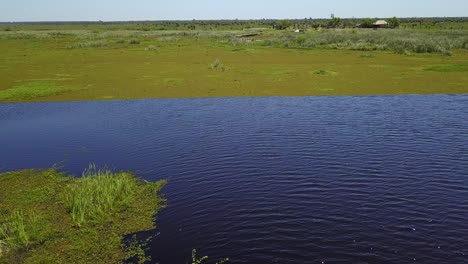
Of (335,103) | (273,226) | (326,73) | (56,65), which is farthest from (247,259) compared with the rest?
(56,65)

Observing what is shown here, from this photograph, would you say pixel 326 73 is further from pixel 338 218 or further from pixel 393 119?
pixel 338 218

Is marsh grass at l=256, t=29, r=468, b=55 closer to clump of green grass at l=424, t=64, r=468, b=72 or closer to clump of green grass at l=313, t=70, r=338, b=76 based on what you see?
clump of green grass at l=424, t=64, r=468, b=72

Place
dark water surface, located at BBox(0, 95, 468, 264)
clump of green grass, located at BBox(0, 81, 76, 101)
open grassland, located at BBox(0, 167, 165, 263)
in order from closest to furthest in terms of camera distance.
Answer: open grassland, located at BBox(0, 167, 165, 263), dark water surface, located at BBox(0, 95, 468, 264), clump of green grass, located at BBox(0, 81, 76, 101)

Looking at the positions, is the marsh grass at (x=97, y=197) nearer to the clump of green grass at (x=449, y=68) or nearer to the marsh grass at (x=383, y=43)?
the clump of green grass at (x=449, y=68)

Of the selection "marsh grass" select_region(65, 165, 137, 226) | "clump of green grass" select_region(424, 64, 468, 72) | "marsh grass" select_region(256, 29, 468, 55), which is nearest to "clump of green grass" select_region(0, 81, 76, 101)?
"marsh grass" select_region(65, 165, 137, 226)

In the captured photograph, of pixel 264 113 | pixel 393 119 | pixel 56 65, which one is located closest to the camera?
pixel 393 119

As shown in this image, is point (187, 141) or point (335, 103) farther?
point (335, 103)
